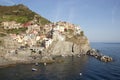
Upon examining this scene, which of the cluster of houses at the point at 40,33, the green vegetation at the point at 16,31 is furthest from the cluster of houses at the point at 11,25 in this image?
the green vegetation at the point at 16,31

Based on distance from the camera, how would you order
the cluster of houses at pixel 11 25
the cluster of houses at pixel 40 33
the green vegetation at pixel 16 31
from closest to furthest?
the cluster of houses at pixel 40 33, the green vegetation at pixel 16 31, the cluster of houses at pixel 11 25

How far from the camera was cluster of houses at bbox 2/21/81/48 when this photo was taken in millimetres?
155125

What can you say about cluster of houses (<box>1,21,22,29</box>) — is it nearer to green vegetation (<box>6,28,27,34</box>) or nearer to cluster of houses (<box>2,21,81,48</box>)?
cluster of houses (<box>2,21,81,48</box>)

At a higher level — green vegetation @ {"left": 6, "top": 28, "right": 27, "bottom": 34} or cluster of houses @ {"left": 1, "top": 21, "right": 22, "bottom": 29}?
cluster of houses @ {"left": 1, "top": 21, "right": 22, "bottom": 29}

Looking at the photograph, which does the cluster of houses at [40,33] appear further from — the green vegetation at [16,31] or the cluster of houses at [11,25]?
the green vegetation at [16,31]

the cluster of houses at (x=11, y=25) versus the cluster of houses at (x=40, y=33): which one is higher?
the cluster of houses at (x=11, y=25)

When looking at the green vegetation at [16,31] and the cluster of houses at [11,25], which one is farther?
the cluster of houses at [11,25]

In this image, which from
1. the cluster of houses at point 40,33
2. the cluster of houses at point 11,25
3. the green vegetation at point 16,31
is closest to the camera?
the cluster of houses at point 40,33

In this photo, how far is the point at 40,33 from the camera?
169250 mm

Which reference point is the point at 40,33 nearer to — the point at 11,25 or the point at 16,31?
the point at 16,31

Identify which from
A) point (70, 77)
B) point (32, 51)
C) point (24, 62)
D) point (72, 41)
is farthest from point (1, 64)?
point (72, 41)

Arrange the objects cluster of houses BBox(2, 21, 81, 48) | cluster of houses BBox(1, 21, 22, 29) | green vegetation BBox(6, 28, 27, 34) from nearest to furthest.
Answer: cluster of houses BBox(2, 21, 81, 48)
green vegetation BBox(6, 28, 27, 34)
cluster of houses BBox(1, 21, 22, 29)

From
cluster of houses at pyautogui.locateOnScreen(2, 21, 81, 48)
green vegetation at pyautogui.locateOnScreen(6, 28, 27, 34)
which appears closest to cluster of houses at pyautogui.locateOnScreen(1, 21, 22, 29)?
cluster of houses at pyautogui.locateOnScreen(2, 21, 81, 48)

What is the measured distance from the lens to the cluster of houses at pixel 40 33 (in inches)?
6107
